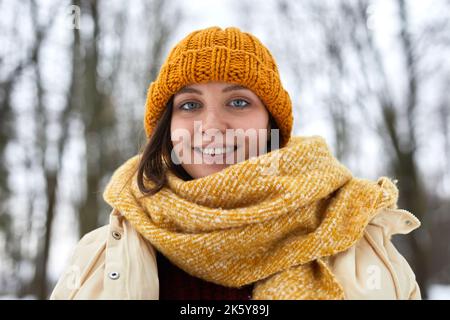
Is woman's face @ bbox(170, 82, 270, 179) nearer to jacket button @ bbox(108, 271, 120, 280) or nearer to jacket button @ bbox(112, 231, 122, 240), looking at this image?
jacket button @ bbox(112, 231, 122, 240)

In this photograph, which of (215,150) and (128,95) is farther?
(128,95)

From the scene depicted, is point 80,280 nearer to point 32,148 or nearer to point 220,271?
point 220,271

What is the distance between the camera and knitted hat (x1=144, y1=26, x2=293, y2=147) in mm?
1494

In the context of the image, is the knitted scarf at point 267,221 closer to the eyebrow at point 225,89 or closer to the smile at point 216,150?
the smile at point 216,150

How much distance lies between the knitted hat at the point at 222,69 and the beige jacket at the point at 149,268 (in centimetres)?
53

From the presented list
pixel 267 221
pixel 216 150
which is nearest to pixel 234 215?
pixel 267 221

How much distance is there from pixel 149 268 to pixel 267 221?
433mm

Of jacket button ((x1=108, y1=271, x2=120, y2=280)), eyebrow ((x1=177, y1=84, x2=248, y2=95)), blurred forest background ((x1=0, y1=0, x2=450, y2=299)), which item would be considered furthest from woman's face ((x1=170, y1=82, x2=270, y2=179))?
blurred forest background ((x1=0, y1=0, x2=450, y2=299))

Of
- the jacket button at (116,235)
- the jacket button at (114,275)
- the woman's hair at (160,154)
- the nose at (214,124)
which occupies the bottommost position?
the jacket button at (114,275)

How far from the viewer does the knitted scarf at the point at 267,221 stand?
131 centimetres

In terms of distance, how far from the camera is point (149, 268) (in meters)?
1.36

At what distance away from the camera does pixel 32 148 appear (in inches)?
292

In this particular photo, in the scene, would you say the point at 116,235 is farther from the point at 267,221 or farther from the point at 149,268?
the point at 267,221

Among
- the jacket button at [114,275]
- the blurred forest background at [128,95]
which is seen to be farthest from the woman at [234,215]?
the blurred forest background at [128,95]
